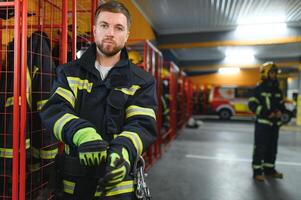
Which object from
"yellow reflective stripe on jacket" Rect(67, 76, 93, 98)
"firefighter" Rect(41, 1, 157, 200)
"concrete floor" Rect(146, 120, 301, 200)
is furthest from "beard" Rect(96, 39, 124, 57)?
"concrete floor" Rect(146, 120, 301, 200)

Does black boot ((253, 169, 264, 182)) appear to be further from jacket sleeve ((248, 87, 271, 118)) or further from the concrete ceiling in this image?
the concrete ceiling

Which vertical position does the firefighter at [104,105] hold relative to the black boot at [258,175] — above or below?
above

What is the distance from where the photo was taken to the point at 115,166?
123 centimetres

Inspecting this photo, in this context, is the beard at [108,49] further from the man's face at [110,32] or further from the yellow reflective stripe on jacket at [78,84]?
the yellow reflective stripe on jacket at [78,84]

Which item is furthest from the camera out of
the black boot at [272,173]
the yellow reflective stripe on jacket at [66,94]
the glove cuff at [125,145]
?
the black boot at [272,173]

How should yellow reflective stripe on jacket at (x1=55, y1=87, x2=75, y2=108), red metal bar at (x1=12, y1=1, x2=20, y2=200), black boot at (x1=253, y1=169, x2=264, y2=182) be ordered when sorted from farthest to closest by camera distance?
black boot at (x1=253, y1=169, x2=264, y2=182) < red metal bar at (x1=12, y1=1, x2=20, y2=200) < yellow reflective stripe on jacket at (x1=55, y1=87, x2=75, y2=108)

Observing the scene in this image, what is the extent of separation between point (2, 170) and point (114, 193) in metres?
1.19

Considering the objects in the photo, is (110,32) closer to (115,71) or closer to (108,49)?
(108,49)

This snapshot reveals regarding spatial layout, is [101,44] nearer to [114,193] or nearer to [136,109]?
[136,109]

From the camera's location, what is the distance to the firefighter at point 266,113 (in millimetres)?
4406

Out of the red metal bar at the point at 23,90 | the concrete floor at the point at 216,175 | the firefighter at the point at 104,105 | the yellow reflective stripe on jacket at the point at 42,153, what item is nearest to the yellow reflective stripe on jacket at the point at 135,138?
the firefighter at the point at 104,105

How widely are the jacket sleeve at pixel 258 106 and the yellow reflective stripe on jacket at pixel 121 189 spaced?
136 inches

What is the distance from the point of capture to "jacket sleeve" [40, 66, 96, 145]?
4.39 ft

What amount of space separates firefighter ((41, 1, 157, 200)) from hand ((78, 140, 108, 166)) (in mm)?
111
